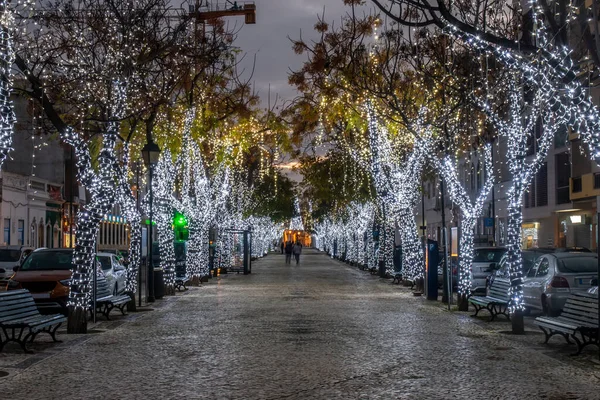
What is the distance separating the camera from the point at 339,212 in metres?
86.1

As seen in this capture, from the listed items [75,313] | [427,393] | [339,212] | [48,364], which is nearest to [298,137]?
[75,313]

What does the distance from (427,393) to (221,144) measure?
1321 inches

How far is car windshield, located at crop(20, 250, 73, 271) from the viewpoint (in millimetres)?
22688

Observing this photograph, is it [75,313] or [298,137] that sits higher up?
[298,137]

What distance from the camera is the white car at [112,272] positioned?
84.0 feet

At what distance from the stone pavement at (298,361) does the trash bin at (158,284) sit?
624 centimetres

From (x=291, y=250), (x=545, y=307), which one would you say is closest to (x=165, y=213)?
(x=545, y=307)

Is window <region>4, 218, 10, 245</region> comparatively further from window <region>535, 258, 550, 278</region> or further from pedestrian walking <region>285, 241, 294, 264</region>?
window <region>535, 258, 550, 278</region>

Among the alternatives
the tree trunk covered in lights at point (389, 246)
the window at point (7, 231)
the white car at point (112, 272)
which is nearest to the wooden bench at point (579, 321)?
the white car at point (112, 272)

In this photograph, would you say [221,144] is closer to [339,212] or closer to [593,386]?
[593,386]

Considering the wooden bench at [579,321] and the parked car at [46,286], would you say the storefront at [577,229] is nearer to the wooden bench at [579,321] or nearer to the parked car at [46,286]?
the parked car at [46,286]

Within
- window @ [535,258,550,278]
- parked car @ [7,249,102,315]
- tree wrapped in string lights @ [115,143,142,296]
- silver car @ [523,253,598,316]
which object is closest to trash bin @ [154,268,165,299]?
tree wrapped in string lights @ [115,143,142,296]

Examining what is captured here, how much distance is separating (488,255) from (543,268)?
845 cm

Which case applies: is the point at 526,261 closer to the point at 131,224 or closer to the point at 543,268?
the point at 543,268
